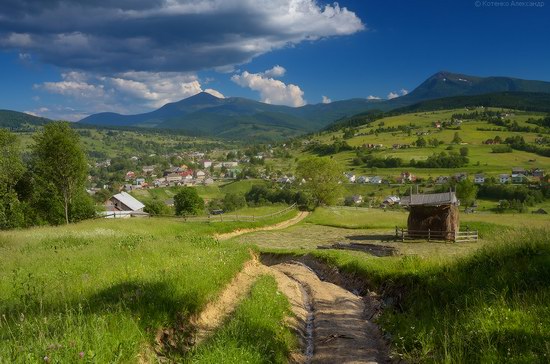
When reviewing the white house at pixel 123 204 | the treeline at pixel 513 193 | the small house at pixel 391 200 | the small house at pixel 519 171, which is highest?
the small house at pixel 519 171

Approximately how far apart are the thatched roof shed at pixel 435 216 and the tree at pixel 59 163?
44.1m

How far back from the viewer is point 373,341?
11.6 m

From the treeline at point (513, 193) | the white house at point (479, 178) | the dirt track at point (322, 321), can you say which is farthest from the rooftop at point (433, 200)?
the white house at point (479, 178)

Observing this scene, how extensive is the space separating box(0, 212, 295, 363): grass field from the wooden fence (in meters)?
34.2

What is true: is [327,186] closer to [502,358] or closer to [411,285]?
[411,285]

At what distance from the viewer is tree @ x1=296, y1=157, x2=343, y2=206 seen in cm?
9512

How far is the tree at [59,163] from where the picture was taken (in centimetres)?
4962

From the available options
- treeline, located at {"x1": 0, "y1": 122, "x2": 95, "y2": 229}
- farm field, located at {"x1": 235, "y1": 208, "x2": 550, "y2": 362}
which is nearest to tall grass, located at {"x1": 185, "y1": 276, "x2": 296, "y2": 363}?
farm field, located at {"x1": 235, "y1": 208, "x2": 550, "y2": 362}

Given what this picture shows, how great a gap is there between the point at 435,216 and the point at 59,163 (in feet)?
159

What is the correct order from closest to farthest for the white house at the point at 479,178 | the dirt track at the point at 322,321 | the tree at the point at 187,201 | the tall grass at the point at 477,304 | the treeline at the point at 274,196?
the tall grass at the point at 477,304
the dirt track at the point at 322,321
the tree at the point at 187,201
the treeline at the point at 274,196
the white house at the point at 479,178

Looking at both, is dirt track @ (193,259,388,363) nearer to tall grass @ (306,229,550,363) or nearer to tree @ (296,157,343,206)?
tall grass @ (306,229,550,363)

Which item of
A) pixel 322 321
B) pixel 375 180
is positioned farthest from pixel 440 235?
pixel 375 180

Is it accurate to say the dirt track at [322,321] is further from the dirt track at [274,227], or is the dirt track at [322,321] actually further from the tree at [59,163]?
the tree at [59,163]

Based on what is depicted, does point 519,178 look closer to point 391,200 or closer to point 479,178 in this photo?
point 479,178
